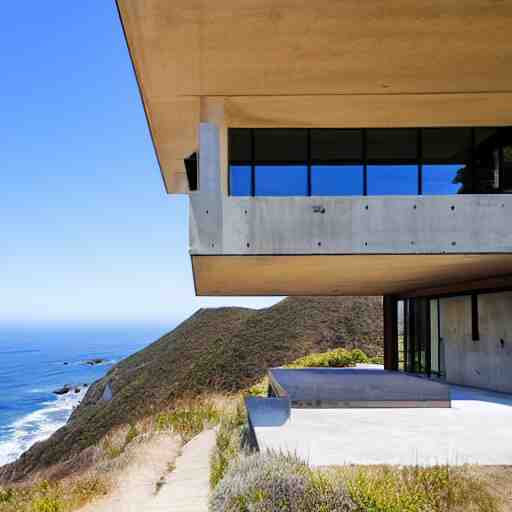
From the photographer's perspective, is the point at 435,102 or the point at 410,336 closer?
the point at 435,102

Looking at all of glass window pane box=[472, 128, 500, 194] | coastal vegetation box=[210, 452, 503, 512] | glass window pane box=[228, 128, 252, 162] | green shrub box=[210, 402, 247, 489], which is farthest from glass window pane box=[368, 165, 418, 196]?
coastal vegetation box=[210, 452, 503, 512]

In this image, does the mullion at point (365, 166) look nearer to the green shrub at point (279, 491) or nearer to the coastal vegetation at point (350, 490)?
the coastal vegetation at point (350, 490)

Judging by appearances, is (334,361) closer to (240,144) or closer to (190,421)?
(190,421)

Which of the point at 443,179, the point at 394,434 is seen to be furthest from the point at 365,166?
the point at 394,434

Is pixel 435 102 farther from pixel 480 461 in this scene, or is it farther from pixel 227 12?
pixel 480 461

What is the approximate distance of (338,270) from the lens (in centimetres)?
1237

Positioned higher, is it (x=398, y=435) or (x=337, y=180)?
(x=337, y=180)

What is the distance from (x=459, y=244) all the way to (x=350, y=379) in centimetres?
476

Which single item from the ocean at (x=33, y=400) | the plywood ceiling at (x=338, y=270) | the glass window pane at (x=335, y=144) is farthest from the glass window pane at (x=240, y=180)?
the ocean at (x=33, y=400)

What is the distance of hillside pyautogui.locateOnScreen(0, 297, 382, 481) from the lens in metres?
29.8

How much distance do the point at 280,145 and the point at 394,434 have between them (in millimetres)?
7139

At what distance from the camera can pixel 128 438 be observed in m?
12.1

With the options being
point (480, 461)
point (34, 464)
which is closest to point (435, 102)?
point (480, 461)

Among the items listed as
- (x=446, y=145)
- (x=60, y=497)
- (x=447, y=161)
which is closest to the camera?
(x=60, y=497)
